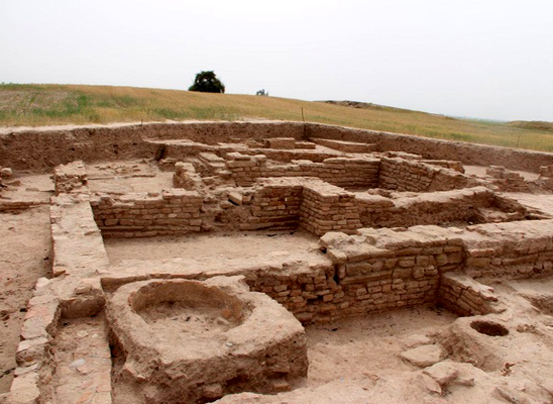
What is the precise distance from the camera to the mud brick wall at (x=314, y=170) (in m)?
11.4

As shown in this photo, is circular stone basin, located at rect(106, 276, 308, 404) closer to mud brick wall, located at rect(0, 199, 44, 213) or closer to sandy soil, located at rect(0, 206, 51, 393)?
sandy soil, located at rect(0, 206, 51, 393)

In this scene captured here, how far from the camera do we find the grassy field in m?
16.3

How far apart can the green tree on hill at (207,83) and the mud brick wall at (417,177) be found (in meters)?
37.8

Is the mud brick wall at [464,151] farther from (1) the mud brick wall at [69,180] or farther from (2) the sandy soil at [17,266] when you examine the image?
(2) the sandy soil at [17,266]

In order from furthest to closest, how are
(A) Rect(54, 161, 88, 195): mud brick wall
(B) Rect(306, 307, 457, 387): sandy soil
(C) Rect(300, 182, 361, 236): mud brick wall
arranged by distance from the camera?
(A) Rect(54, 161, 88, 195): mud brick wall
(C) Rect(300, 182, 361, 236): mud brick wall
(B) Rect(306, 307, 457, 387): sandy soil

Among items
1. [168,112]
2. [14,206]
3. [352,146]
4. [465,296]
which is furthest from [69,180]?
[168,112]

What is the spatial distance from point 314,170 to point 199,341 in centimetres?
872

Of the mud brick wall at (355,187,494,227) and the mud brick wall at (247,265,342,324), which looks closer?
the mud brick wall at (247,265,342,324)

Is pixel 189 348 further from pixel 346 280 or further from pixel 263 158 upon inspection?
pixel 263 158

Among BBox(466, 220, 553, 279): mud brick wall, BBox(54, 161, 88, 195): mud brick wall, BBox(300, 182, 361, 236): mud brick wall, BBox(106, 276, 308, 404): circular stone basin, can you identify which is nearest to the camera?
BBox(106, 276, 308, 404): circular stone basin

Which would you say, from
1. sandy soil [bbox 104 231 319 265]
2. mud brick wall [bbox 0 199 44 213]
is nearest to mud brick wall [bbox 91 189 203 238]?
sandy soil [bbox 104 231 319 265]

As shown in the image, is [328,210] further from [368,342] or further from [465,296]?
[368,342]

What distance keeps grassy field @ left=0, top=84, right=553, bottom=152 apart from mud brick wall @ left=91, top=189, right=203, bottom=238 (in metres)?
7.54

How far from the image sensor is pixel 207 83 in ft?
159
